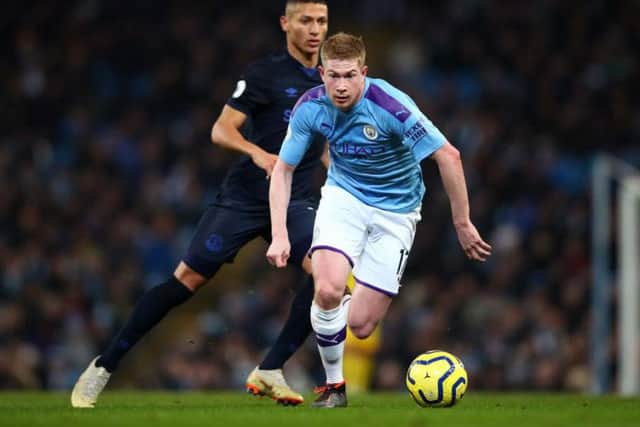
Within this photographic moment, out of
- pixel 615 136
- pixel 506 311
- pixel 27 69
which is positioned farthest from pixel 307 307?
pixel 27 69

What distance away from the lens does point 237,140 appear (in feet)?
26.3

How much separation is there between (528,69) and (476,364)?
4.95m

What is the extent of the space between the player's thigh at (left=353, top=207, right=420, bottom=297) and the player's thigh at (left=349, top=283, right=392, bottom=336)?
0.10 ft

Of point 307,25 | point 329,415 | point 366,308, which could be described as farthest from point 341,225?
point 307,25

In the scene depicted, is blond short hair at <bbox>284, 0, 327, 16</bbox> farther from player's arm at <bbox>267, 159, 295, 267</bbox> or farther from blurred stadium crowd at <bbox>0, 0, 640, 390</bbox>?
blurred stadium crowd at <bbox>0, 0, 640, 390</bbox>

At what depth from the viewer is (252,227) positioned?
8156mm

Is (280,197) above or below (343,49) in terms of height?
below

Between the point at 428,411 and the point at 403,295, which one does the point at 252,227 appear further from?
the point at 403,295

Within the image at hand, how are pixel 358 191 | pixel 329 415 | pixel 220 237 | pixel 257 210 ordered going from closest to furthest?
pixel 329 415, pixel 358 191, pixel 220 237, pixel 257 210

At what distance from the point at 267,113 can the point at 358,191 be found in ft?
3.01

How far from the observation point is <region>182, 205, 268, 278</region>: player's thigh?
805 cm

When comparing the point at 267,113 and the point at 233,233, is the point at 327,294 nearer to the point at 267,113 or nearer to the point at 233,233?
the point at 233,233

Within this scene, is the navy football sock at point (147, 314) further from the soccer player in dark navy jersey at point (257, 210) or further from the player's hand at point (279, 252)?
the player's hand at point (279, 252)

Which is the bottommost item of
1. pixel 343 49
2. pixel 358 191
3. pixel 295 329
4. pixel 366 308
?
pixel 295 329
